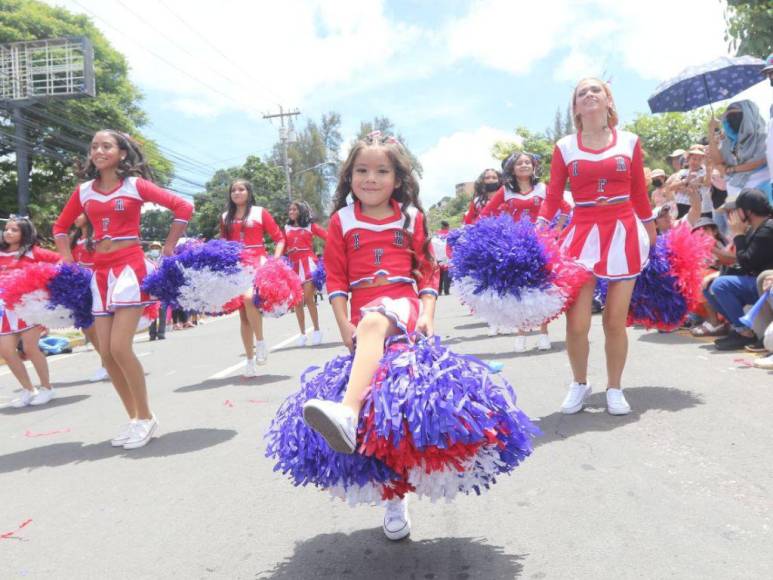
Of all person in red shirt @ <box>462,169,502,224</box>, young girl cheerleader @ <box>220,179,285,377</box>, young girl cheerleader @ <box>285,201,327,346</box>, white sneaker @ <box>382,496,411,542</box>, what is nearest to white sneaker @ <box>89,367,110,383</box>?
young girl cheerleader @ <box>220,179,285,377</box>

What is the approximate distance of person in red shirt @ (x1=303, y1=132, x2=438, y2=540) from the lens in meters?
3.37

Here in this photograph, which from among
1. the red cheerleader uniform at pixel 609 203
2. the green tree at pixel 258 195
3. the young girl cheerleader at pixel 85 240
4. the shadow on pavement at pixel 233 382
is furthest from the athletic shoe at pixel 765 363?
the green tree at pixel 258 195

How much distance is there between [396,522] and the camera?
3193 millimetres

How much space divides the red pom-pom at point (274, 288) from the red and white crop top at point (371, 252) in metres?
4.60

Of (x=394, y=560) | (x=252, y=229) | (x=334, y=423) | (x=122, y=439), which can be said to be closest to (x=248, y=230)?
(x=252, y=229)

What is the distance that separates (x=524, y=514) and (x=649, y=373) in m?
3.60

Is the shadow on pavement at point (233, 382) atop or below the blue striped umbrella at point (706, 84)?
below

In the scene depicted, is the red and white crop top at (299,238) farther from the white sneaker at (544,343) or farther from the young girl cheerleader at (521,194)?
the white sneaker at (544,343)

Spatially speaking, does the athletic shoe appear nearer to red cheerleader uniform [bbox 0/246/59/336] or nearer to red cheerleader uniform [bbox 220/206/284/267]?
red cheerleader uniform [bbox 220/206/284/267]

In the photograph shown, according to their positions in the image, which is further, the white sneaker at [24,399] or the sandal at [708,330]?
the sandal at [708,330]

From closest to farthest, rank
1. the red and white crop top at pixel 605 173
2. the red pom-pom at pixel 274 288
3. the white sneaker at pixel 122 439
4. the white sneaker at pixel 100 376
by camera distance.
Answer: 1. the red and white crop top at pixel 605 173
2. the white sneaker at pixel 122 439
3. the red pom-pom at pixel 274 288
4. the white sneaker at pixel 100 376

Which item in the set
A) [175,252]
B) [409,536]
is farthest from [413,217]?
[175,252]

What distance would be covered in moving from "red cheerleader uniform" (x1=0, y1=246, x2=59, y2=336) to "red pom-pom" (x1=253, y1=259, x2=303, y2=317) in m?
2.05

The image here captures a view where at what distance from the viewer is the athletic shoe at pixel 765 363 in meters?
6.35
